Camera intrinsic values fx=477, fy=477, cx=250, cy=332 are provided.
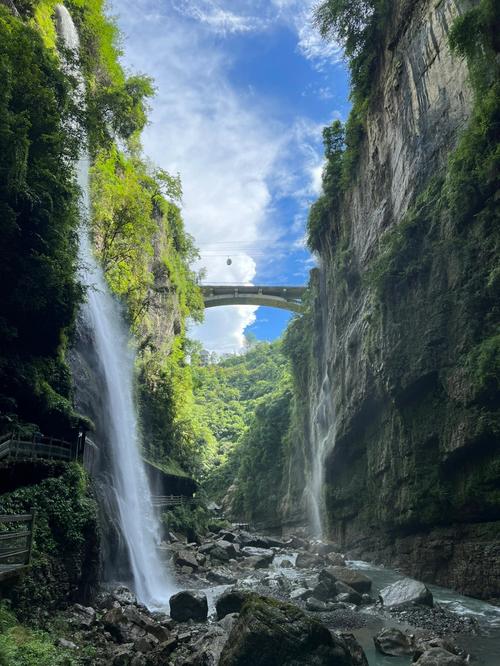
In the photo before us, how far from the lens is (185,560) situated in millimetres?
20828

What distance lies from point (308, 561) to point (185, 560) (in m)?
5.85

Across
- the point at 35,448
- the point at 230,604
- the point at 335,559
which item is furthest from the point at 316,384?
the point at 35,448

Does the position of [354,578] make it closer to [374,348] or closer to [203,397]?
[374,348]

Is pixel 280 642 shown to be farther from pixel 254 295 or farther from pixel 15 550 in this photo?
pixel 254 295

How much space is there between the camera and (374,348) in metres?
21.1

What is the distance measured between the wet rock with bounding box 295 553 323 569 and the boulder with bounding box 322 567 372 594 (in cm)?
657

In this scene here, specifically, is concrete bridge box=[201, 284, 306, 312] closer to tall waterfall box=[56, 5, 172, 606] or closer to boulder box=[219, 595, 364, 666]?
tall waterfall box=[56, 5, 172, 606]

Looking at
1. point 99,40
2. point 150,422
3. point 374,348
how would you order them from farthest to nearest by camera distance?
1. point 99,40
2. point 150,422
3. point 374,348

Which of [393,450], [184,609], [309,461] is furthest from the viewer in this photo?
[309,461]

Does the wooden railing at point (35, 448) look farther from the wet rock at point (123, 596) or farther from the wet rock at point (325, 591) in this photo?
the wet rock at point (325, 591)

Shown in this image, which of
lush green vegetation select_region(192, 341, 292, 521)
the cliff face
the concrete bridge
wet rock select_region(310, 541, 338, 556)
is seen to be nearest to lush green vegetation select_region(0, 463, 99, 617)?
the cliff face

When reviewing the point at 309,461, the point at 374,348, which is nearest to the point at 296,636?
the point at 374,348

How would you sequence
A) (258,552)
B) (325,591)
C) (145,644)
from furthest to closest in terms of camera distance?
1. (258,552)
2. (325,591)
3. (145,644)

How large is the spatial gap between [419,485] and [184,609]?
8987mm
